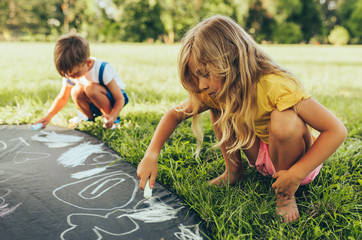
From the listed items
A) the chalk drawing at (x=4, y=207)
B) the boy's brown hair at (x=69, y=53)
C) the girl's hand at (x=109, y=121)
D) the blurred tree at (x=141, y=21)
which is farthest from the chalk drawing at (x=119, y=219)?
the blurred tree at (x=141, y=21)

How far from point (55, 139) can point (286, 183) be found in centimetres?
147

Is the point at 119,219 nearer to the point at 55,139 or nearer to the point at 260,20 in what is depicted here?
the point at 55,139

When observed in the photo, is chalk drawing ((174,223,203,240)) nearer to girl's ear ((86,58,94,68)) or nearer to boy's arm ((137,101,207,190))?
boy's arm ((137,101,207,190))

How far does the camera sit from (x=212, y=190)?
136 cm

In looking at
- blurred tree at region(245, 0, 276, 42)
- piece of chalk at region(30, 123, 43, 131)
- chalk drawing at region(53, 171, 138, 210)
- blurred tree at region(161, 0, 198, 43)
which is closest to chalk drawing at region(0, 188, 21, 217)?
chalk drawing at region(53, 171, 138, 210)

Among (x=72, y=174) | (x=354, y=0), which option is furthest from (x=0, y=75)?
(x=354, y=0)

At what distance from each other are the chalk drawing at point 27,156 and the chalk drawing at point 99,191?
41 cm

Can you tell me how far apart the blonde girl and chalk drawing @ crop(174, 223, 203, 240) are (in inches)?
9.8

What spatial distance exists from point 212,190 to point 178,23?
84.7 feet

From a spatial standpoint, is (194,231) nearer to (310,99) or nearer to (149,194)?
(149,194)

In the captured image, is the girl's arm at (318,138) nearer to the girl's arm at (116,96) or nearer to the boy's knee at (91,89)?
the girl's arm at (116,96)

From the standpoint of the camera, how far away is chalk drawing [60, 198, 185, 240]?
112cm

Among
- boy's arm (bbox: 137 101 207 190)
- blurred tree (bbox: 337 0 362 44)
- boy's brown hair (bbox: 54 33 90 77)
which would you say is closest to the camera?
boy's arm (bbox: 137 101 207 190)

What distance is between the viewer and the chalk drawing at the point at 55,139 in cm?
192
